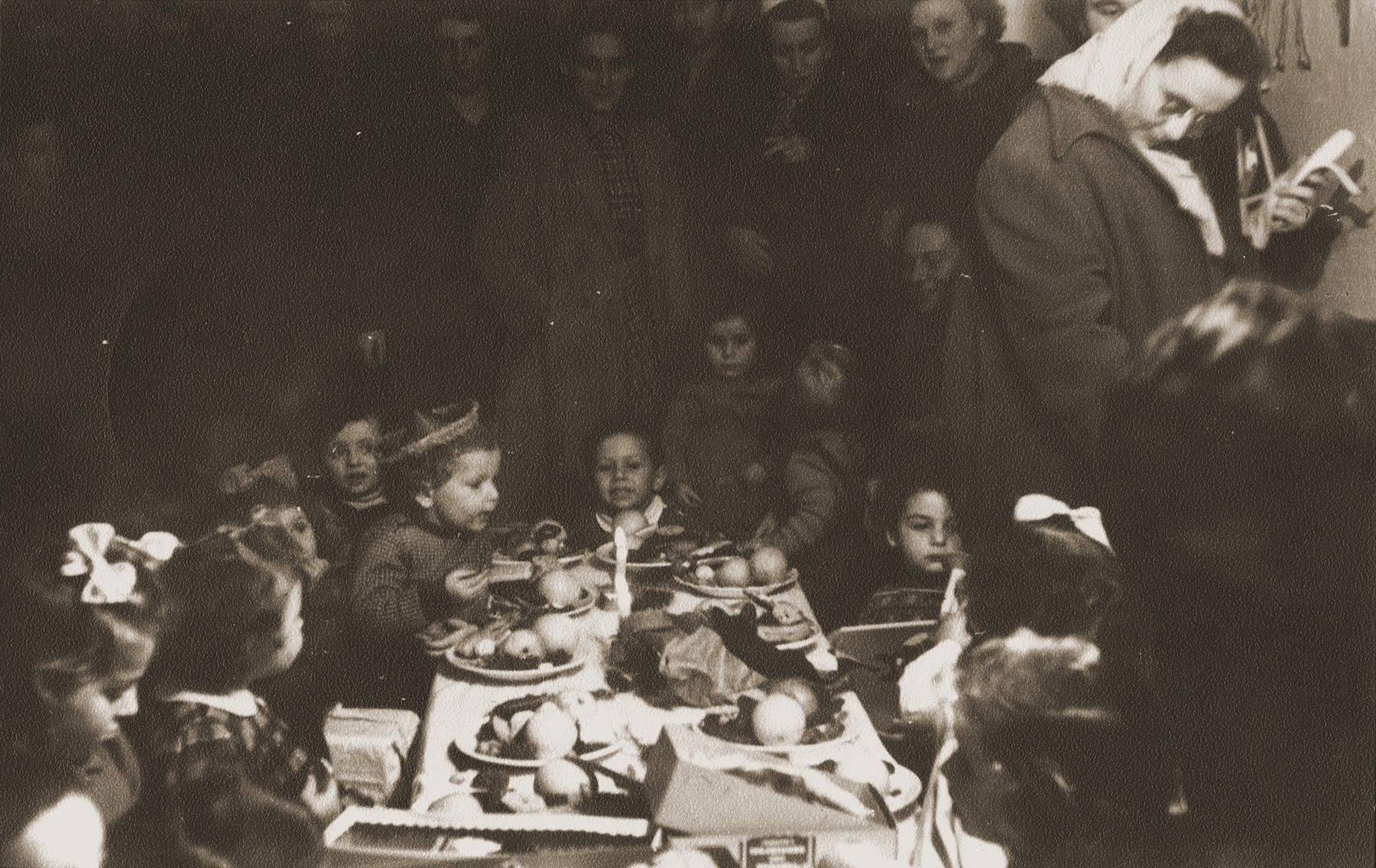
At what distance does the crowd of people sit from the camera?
339 centimetres

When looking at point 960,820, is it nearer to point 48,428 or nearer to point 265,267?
point 265,267

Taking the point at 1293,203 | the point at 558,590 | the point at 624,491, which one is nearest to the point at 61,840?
the point at 558,590

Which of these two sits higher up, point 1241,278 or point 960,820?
point 1241,278

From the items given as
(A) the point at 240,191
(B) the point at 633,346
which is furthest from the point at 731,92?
(A) the point at 240,191

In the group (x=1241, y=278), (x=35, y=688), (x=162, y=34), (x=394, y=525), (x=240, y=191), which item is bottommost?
(x=35, y=688)

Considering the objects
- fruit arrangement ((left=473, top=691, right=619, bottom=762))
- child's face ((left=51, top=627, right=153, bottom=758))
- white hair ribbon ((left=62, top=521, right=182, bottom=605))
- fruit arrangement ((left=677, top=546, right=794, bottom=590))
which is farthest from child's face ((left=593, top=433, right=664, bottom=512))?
child's face ((left=51, top=627, right=153, bottom=758))

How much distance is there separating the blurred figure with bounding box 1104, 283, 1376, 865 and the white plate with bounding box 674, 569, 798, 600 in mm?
891

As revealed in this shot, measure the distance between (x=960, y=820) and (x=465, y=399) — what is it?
1719mm

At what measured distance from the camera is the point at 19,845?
3414 millimetres

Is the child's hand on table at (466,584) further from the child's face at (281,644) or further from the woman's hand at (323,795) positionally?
the woman's hand at (323,795)

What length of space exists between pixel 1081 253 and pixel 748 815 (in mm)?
1691

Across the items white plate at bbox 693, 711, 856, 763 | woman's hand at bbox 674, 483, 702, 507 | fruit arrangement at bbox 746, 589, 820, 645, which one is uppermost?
woman's hand at bbox 674, 483, 702, 507

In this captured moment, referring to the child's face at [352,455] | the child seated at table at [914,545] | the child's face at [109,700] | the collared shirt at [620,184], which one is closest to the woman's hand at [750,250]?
the collared shirt at [620,184]

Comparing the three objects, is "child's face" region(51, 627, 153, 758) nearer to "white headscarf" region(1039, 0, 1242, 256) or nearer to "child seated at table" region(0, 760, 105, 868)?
"child seated at table" region(0, 760, 105, 868)
